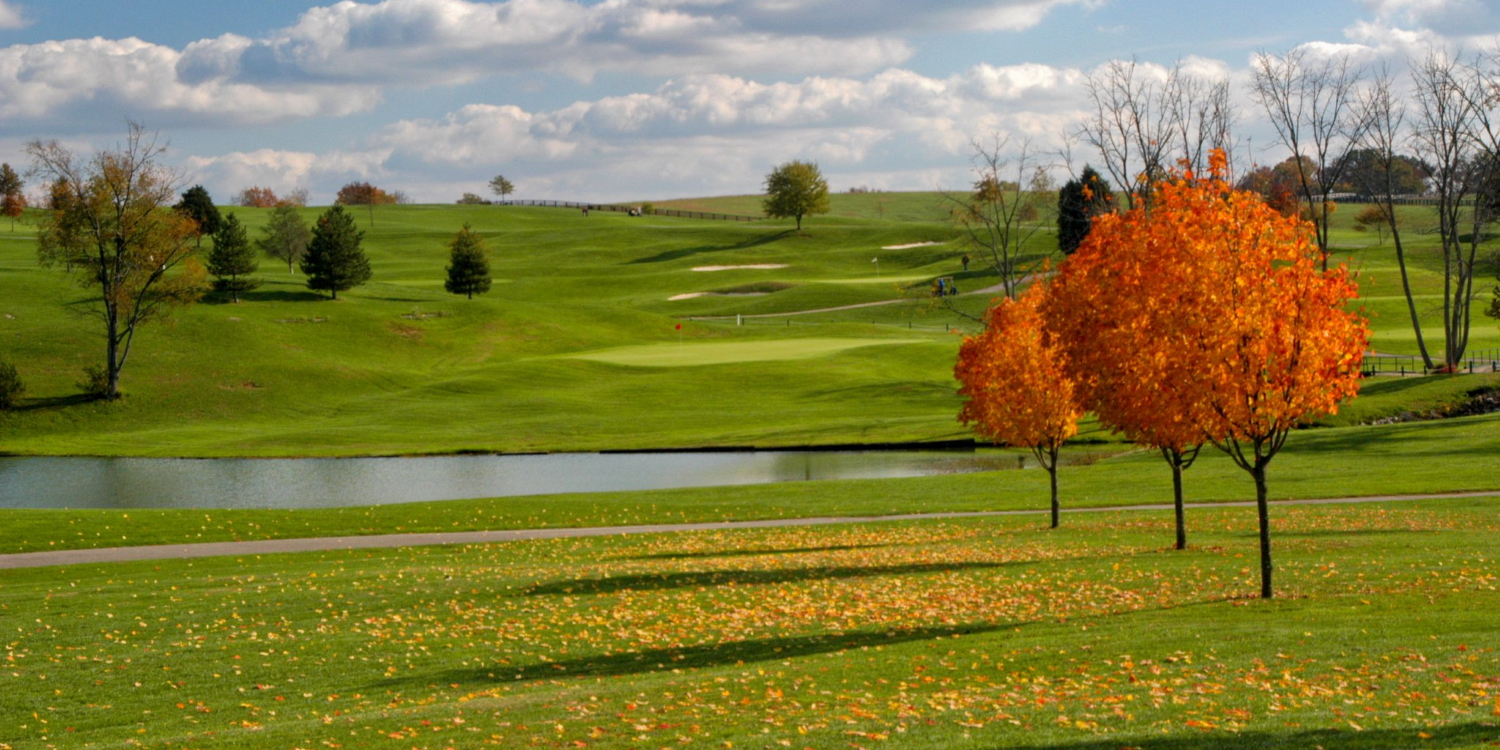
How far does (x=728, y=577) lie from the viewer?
835 inches

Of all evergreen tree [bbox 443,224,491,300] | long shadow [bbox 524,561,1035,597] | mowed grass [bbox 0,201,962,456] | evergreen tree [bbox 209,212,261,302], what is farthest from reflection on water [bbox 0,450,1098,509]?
evergreen tree [bbox 443,224,491,300]

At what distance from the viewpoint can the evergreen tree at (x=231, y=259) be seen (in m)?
77.5

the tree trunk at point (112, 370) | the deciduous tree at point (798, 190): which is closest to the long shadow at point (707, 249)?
the deciduous tree at point (798, 190)

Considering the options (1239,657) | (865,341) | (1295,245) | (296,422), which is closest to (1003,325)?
(1295,245)

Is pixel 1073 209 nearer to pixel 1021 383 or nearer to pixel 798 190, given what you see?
pixel 798 190

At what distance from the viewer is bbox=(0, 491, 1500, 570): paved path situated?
24.4 metres

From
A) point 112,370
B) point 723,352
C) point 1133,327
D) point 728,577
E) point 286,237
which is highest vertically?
point 286,237

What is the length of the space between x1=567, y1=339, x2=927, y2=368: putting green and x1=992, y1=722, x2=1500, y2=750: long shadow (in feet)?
195

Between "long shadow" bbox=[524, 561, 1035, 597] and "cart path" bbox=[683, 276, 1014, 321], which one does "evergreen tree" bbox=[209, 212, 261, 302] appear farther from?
"long shadow" bbox=[524, 561, 1035, 597]

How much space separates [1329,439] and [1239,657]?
107 ft

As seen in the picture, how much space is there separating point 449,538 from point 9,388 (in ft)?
138

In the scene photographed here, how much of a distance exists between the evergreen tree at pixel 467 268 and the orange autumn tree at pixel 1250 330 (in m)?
75.2

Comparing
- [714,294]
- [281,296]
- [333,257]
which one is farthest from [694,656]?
[714,294]

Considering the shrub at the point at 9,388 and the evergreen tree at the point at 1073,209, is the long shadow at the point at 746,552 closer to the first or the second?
the shrub at the point at 9,388
